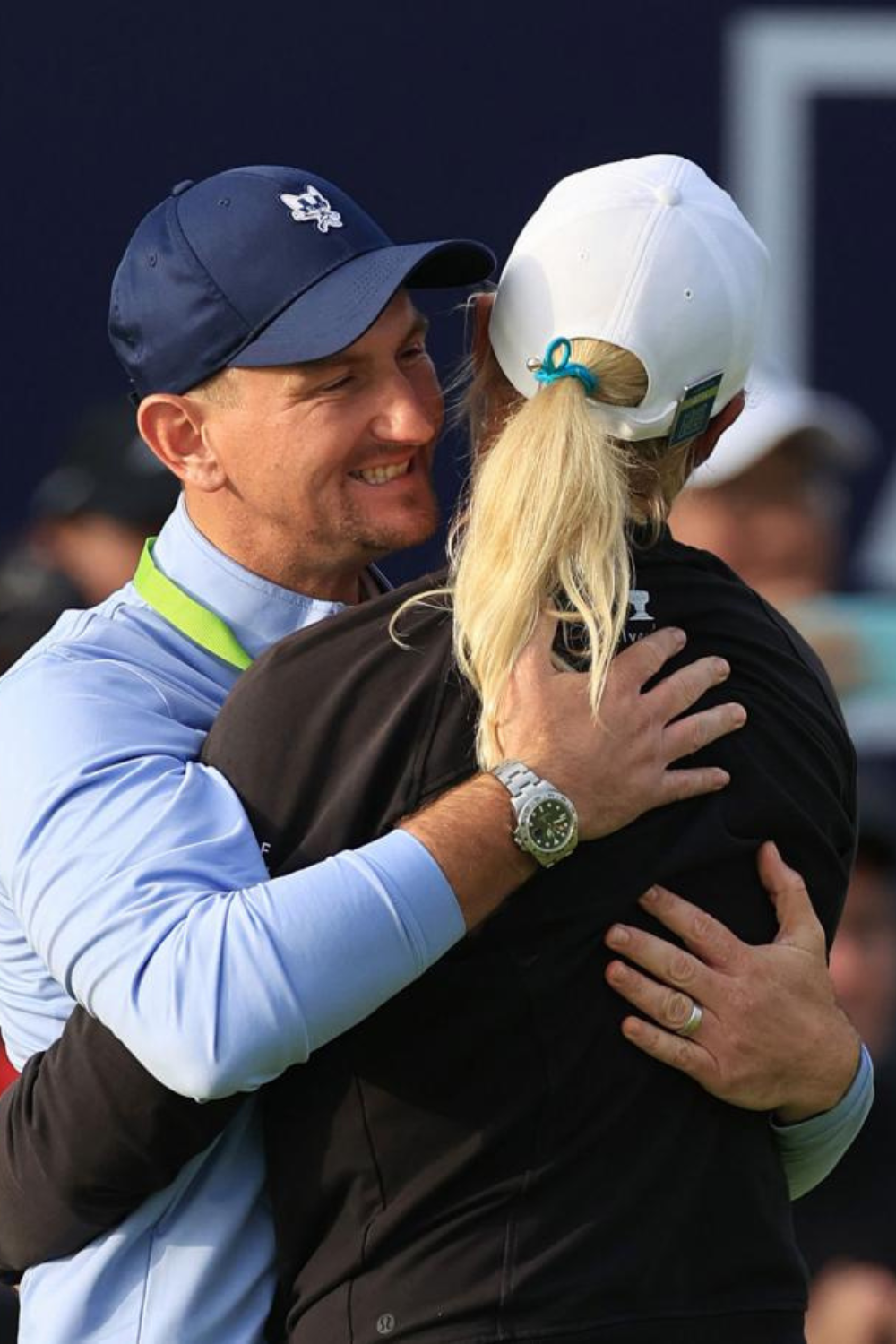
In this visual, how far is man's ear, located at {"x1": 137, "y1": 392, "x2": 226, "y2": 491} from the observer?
1936 mm

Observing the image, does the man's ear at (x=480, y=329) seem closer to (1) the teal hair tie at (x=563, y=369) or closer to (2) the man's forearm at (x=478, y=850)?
(1) the teal hair tie at (x=563, y=369)

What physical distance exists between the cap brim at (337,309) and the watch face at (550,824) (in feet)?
1.53

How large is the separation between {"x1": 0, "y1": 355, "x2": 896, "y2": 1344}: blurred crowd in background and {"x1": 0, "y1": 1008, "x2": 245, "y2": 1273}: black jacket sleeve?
1551 millimetres

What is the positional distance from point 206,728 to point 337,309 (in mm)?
353

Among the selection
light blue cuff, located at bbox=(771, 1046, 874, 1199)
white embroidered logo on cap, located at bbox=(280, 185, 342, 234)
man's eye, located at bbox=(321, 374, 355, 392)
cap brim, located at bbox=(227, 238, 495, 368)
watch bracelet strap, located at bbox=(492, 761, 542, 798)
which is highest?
white embroidered logo on cap, located at bbox=(280, 185, 342, 234)

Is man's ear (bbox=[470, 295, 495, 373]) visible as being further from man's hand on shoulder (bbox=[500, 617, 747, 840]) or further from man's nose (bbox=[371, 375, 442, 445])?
man's hand on shoulder (bbox=[500, 617, 747, 840])

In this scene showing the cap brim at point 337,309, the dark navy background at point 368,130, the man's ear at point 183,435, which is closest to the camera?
the cap brim at point 337,309

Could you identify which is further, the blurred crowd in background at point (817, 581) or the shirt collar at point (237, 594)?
the blurred crowd in background at point (817, 581)

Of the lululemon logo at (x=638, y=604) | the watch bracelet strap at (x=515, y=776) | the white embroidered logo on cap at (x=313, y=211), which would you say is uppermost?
the white embroidered logo on cap at (x=313, y=211)

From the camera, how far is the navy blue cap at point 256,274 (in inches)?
72.9

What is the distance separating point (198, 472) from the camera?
1.96m

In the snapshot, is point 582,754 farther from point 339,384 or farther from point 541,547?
point 339,384

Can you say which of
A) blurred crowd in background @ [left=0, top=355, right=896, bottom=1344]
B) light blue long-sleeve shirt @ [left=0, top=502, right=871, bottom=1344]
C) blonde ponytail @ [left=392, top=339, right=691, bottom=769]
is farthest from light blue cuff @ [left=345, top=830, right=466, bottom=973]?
blurred crowd in background @ [left=0, top=355, right=896, bottom=1344]

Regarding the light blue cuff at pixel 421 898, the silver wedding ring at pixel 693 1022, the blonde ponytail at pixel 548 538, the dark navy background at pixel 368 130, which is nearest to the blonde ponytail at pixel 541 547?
the blonde ponytail at pixel 548 538
